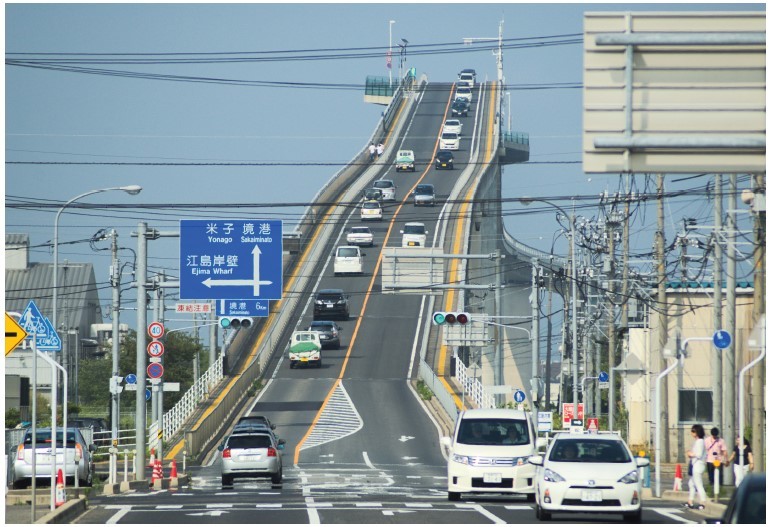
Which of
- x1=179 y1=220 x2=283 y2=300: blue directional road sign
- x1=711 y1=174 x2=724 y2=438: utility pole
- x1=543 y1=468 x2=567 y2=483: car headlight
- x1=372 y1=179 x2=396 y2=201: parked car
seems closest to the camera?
x1=543 y1=468 x2=567 y2=483: car headlight

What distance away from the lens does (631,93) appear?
1496 cm

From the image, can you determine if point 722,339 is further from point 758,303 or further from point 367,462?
point 367,462

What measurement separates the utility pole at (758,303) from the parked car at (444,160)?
84336 millimetres

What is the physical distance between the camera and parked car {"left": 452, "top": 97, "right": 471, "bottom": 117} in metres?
138

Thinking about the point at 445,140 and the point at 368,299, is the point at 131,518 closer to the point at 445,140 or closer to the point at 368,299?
the point at 368,299

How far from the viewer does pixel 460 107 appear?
139m

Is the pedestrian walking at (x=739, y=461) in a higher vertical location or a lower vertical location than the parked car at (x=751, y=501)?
lower

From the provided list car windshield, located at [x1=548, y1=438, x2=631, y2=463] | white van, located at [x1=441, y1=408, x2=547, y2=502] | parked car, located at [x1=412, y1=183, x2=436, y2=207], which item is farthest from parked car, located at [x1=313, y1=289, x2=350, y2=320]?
car windshield, located at [x1=548, y1=438, x2=631, y2=463]

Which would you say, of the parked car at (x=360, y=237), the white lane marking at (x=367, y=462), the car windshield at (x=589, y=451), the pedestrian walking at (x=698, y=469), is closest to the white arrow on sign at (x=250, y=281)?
the white lane marking at (x=367, y=462)

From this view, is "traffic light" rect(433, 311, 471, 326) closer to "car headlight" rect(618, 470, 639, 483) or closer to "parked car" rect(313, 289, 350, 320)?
"car headlight" rect(618, 470, 639, 483)

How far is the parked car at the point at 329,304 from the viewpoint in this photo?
7669 centimetres

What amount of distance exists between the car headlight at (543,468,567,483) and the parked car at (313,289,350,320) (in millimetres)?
56050

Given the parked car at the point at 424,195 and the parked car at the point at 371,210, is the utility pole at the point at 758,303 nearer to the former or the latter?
the parked car at the point at 424,195

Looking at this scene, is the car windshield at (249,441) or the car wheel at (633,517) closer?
the car wheel at (633,517)
